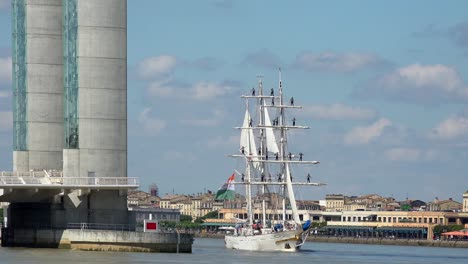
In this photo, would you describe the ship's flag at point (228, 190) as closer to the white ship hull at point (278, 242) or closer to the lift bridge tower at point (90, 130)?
the white ship hull at point (278, 242)

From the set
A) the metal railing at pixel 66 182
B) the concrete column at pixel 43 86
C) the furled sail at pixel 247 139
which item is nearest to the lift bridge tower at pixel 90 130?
the metal railing at pixel 66 182

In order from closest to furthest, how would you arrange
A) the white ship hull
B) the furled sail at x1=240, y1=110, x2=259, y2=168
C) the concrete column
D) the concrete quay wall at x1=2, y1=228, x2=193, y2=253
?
the concrete quay wall at x1=2, y1=228, x2=193, y2=253
the concrete column
the white ship hull
the furled sail at x1=240, y1=110, x2=259, y2=168

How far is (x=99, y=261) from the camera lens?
82000mm

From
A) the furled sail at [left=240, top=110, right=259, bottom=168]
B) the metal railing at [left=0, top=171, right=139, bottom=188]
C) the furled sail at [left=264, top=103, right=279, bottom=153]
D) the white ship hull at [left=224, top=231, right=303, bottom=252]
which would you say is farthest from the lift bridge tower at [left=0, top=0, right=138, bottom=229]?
the furled sail at [left=240, top=110, right=259, bottom=168]

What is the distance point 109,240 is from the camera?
9400cm

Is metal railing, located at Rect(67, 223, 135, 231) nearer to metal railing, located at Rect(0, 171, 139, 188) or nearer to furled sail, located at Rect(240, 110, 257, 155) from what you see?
metal railing, located at Rect(0, 171, 139, 188)

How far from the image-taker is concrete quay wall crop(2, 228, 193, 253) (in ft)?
309

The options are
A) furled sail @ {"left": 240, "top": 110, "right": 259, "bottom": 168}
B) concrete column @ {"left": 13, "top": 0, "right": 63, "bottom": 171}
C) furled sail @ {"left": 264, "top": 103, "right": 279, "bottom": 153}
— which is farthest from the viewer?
furled sail @ {"left": 240, "top": 110, "right": 259, "bottom": 168}

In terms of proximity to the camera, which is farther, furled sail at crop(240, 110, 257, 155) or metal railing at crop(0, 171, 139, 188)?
furled sail at crop(240, 110, 257, 155)

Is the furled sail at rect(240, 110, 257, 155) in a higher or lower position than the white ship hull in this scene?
higher

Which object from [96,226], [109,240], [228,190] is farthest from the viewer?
[228,190]

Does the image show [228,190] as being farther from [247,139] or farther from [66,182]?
[66,182]

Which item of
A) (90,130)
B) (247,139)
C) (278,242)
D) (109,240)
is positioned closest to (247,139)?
(247,139)

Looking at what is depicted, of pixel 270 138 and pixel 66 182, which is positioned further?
pixel 270 138
